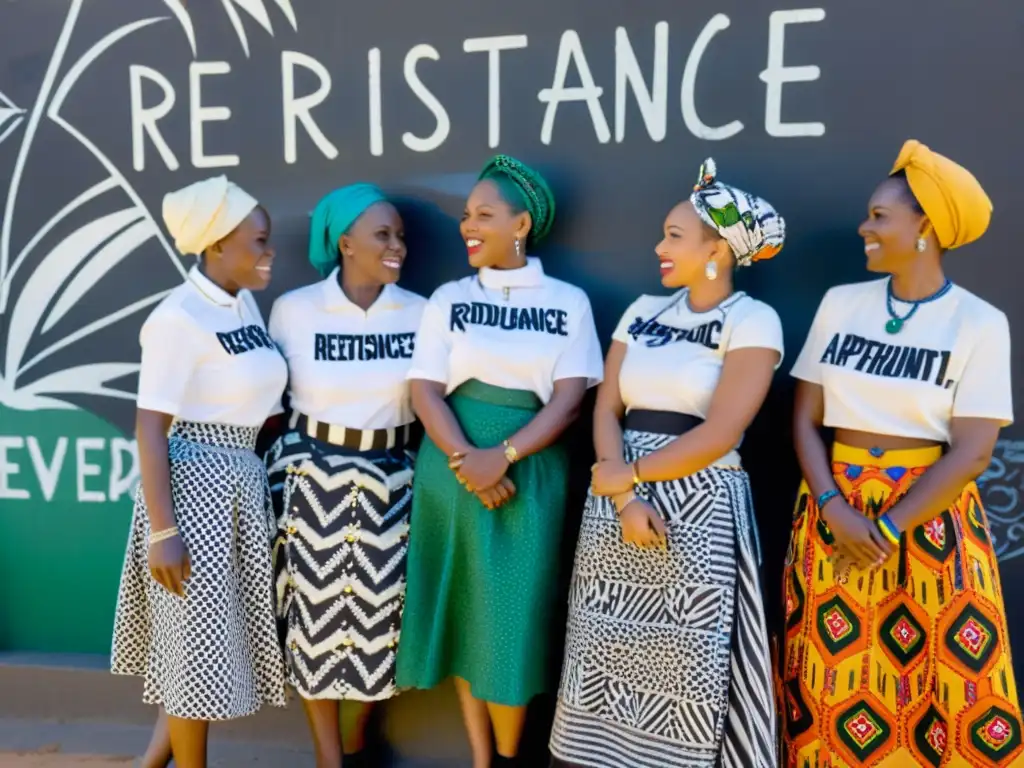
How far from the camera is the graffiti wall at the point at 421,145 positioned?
2.90 meters

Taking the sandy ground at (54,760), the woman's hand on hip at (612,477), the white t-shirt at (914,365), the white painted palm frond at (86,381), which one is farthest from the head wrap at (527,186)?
the sandy ground at (54,760)

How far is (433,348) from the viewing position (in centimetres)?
277

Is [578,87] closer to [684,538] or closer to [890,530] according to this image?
[684,538]

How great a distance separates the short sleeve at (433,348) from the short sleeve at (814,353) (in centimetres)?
108

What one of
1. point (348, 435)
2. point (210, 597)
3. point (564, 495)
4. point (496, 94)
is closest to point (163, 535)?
point (210, 597)

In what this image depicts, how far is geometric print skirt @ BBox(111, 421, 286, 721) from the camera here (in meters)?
2.62

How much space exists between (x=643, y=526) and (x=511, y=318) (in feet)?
2.59

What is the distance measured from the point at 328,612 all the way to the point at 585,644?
2.78 ft

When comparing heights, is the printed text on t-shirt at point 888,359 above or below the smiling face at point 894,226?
below

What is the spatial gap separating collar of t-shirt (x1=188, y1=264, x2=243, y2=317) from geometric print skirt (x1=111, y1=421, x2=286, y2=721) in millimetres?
383

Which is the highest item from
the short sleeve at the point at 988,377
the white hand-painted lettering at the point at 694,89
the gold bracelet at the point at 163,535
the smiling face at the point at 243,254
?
the white hand-painted lettering at the point at 694,89

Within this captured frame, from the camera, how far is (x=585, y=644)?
258cm

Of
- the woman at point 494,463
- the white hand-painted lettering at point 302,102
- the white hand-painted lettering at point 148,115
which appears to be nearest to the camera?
the woman at point 494,463

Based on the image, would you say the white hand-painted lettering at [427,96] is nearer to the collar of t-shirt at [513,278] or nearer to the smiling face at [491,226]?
the smiling face at [491,226]
